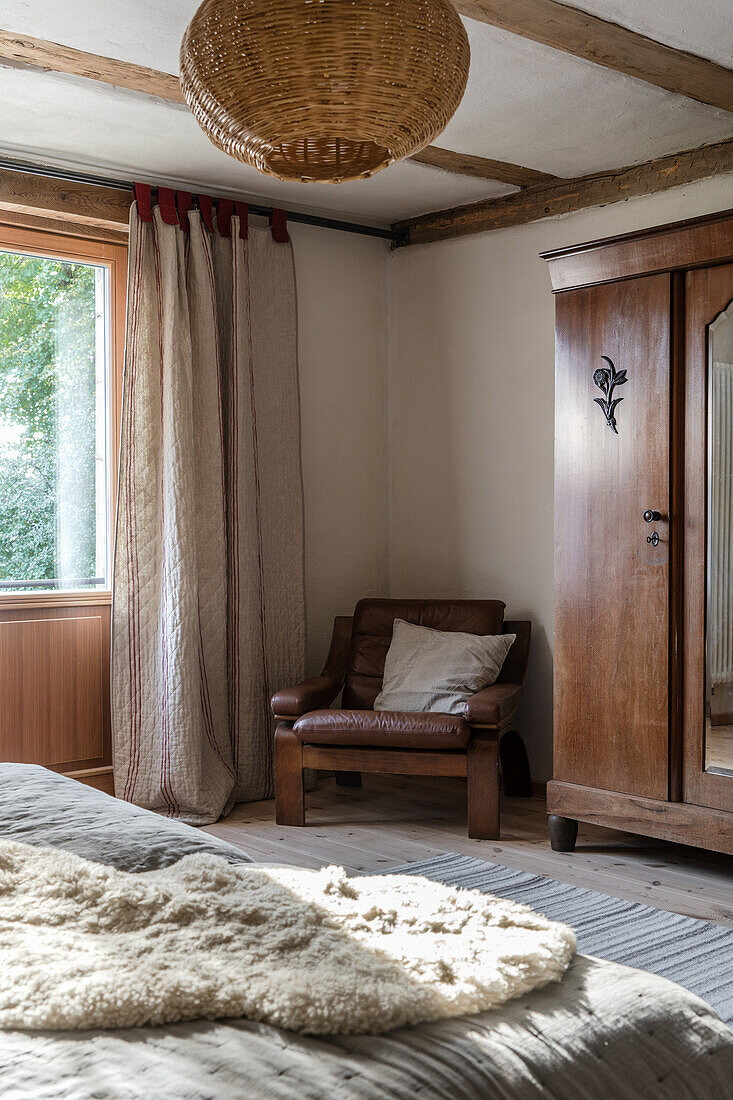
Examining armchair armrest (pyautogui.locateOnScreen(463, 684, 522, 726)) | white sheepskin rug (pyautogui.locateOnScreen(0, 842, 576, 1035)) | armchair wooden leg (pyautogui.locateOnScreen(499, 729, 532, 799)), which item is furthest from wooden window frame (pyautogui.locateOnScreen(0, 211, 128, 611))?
white sheepskin rug (pyautogui.locateOnScreen(0, 842, 576, 1035))

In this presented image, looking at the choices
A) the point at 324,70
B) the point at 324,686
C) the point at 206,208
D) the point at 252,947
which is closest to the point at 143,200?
the point at 206,208

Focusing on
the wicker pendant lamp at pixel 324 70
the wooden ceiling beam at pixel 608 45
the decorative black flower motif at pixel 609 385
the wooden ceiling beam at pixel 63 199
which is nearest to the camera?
the wicker pendant lamp at pixel 324 70

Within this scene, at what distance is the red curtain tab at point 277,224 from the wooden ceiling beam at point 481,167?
73 centimetres

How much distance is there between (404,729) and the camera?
12.7 ft

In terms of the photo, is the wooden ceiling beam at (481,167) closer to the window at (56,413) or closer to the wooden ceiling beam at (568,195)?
the wooden ceiling beam at (568,195)

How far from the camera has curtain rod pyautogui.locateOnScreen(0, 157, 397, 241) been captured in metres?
4.04

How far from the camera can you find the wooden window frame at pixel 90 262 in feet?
13.6

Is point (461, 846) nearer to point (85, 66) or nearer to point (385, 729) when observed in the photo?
point (385, 729)

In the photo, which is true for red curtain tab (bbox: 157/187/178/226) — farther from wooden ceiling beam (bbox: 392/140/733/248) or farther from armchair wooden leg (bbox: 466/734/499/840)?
armchair wooden leg (bbox: 466/734/499/840)

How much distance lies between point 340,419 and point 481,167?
1362 millimetres

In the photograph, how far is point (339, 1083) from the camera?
101 cm

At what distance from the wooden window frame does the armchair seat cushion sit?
1068mm

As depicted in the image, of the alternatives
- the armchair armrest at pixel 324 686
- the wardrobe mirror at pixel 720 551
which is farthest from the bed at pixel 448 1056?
the armchair armrest at pixel 324 686

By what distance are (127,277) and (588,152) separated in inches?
75.5
